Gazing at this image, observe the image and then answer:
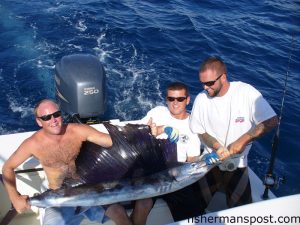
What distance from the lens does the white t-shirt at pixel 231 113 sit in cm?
264

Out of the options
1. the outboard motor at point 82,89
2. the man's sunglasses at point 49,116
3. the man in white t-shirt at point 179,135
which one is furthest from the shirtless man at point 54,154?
the outboard motor at point 82,89

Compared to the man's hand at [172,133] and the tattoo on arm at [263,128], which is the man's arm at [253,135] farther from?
the man's hand at [172,133]

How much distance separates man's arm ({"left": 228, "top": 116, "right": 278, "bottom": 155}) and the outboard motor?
168 centimetres

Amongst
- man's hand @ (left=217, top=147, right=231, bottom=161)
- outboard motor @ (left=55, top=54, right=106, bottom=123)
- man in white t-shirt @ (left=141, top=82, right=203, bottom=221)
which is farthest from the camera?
outboard motor @ (left=55, top=54, right=106, bottom=123)

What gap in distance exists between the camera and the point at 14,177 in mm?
2607

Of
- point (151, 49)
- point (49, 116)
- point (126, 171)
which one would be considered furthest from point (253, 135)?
point (151, 49)

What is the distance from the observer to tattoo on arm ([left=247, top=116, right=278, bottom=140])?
259 centimetres

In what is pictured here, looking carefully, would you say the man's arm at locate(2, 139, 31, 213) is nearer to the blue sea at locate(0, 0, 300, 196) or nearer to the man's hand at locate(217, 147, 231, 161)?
the man's hand at locate(217, 147, 231, 161)

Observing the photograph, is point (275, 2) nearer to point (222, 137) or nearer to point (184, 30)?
point (184, 30)

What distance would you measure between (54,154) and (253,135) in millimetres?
1388

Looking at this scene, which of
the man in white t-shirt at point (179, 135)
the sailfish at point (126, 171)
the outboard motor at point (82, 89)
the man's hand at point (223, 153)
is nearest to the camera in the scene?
the man's hand at point (223, 153)

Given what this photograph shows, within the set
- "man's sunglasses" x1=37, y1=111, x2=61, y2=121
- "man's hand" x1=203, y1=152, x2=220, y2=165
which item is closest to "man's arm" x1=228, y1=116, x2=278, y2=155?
"man's hand" x1=203, y1=152, x2=220, y2=165

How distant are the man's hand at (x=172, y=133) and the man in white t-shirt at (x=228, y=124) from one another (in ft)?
0.46

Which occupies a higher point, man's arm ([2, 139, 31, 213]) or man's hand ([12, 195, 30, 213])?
man's arm ([2, 139, 31, 213])
